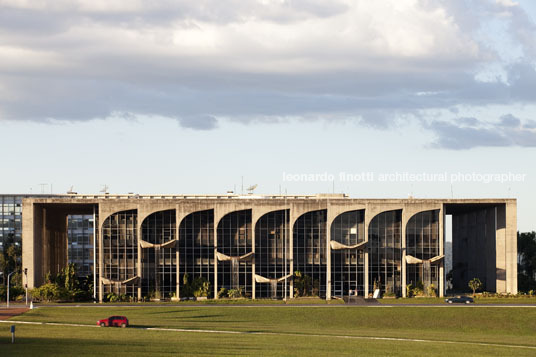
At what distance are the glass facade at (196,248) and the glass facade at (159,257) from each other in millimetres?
1354

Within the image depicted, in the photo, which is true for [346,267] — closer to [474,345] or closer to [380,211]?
[380,211]

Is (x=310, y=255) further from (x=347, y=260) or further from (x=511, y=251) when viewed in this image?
(x=511, y=251)

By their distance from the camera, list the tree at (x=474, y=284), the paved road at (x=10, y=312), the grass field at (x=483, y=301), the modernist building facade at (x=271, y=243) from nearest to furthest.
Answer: the paved road at (x=10, y=312), the grass field at (x=483, y=301), the modernist building facade at (x=271, y=243), the tree at (x=474, y=284)

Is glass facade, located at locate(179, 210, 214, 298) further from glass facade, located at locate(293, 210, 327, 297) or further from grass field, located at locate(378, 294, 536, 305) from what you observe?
grass field, located at locate(378, 294, 536, 305)

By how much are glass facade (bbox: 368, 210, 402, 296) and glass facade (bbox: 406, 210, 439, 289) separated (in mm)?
1506

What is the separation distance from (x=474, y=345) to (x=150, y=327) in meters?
32.0

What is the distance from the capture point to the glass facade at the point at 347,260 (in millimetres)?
135000

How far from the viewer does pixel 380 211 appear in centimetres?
13500

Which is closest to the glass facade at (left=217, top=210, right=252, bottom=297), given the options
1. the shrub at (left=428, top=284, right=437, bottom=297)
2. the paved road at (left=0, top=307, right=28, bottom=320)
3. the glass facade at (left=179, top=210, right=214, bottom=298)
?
the glass facade at (left=179, top=210, right=214, bottom=298)

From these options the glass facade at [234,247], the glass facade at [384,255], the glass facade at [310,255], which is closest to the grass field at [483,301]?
the glass facade at [384,255]

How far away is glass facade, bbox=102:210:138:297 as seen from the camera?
444ft

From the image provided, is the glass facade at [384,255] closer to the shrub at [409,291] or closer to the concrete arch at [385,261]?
the concrete arch at [385,261]

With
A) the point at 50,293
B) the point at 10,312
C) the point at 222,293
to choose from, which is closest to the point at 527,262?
the point at 222,293

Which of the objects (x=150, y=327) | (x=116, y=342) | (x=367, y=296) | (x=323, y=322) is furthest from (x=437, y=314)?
(x=116, y=342)
